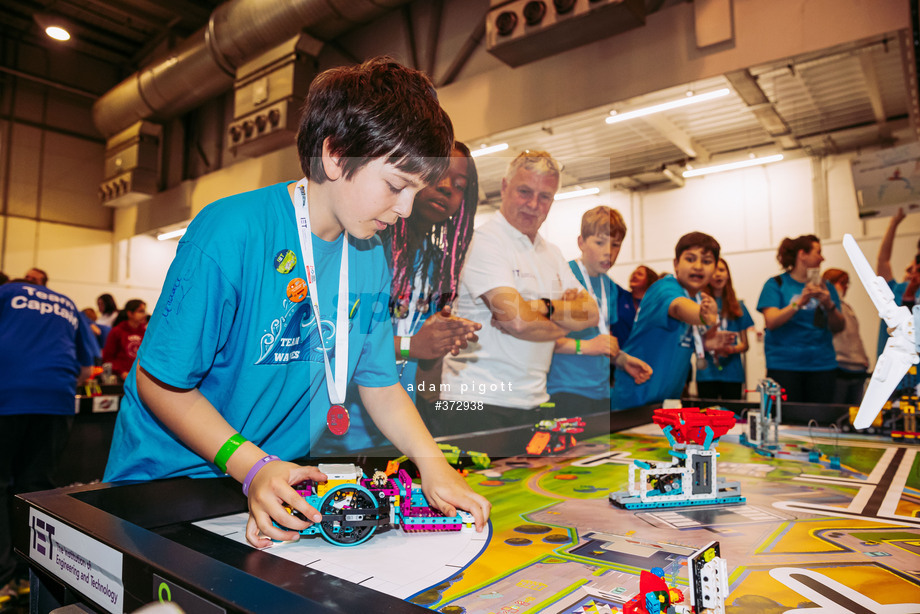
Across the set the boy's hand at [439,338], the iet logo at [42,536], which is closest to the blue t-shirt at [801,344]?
the boy's hand at [439,338]

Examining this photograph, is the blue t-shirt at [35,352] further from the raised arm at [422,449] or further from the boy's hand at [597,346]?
the boy's hand at [597,346]

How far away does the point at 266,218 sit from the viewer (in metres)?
0.94

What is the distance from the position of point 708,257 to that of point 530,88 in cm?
241

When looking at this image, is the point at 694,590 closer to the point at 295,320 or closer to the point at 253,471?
the point at 253,471

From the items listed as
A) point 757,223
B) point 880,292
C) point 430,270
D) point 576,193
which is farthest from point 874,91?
point 880,292

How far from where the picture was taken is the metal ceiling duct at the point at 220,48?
16.5ft

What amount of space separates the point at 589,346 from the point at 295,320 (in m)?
1.18

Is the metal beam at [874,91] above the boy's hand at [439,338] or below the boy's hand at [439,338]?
above

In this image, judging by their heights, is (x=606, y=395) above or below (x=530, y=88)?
below

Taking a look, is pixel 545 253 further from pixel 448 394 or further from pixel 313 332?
pixel 313 332

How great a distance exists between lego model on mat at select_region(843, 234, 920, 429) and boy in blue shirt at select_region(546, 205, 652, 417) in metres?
0.99

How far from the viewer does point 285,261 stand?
0.96 meters

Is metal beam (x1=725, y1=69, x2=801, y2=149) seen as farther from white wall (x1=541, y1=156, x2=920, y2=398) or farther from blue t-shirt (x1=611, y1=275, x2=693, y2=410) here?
blue t-shirt (x1=611, y1=275, x2=693, y2=410)

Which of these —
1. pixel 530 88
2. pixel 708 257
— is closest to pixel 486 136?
pixel 530 88
